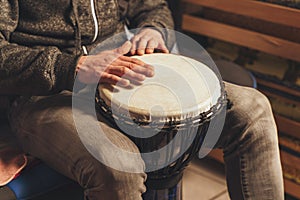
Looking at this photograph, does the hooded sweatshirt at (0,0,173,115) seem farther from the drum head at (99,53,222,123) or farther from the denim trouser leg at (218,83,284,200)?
the denim trouser leg at (218,83,284,200)

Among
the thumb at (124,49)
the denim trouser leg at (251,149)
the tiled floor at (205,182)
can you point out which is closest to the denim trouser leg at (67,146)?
the thumb at (124,49)

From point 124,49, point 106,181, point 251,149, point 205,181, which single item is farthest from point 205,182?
point 106,181

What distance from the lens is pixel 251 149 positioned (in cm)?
129

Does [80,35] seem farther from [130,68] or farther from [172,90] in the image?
[172,90]

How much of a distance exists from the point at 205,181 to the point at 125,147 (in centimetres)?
82

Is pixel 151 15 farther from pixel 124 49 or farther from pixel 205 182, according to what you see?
pixel 205 182

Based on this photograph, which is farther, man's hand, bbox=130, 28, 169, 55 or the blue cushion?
man's hand, bbox=130, 28, 169, 55

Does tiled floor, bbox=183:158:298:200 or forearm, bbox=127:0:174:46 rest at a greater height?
forearm, bbox=127:0:174:46

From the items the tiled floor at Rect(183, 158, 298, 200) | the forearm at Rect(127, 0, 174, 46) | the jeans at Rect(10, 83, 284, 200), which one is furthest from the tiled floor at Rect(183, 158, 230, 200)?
the forearm at Rect(127, 0, 174, 46)

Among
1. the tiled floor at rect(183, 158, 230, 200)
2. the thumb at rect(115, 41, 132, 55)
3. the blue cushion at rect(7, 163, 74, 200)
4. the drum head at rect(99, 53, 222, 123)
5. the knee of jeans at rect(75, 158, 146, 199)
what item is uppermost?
the thumb at rect(115, 41, 132, 55)

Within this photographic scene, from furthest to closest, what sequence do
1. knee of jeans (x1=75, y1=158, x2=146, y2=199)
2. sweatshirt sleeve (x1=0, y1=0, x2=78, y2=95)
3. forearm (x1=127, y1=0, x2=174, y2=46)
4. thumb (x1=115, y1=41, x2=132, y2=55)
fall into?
1. forearm (x1=127, y1=0, x2=174, y2=46)
2. thumb (x1=115, y1=41, x2=132, y2=55)
3. sweatshirt sleeve (x1=0, y1=0, x2=78, y2=95)
4. knee of jeans (x1=75, y1=158, x2=146, y2=199)

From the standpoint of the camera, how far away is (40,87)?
3.94ft

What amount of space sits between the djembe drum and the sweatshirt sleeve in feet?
0.31

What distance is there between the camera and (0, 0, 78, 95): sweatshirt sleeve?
1187 mm
